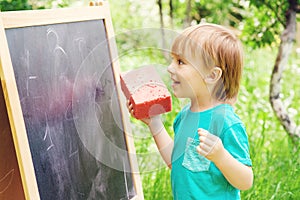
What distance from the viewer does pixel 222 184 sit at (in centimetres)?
229

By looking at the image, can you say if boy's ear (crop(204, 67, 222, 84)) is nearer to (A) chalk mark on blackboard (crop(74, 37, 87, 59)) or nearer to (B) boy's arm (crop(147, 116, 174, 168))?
(B) boy's arm (crop(147, 116, 174, 168))

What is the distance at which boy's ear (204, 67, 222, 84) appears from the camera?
7.27 feet

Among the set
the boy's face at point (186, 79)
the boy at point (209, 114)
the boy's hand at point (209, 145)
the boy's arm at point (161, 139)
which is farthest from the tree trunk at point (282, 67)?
the boy's hand at point (209, 145)

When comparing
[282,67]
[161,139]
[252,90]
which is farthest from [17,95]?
[252,90]

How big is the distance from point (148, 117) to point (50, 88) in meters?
0.40

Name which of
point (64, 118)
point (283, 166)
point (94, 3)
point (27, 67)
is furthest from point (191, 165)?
point (283, 166)

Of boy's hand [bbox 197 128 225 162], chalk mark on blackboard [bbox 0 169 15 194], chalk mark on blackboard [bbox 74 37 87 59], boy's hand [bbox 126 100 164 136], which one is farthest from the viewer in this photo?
chalk mark on blackboard [bbox 74 37 87 59]

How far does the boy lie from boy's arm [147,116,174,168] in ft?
0.51

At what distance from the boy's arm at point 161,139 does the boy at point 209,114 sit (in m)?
0.15

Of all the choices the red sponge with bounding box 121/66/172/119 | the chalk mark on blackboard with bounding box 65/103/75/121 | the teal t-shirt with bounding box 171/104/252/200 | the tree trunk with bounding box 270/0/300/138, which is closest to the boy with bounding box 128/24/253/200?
the teal t-shirt with bounding box 171/104/252/200

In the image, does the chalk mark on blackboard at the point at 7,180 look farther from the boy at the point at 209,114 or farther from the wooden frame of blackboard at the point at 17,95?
the boy at the point at 209,114

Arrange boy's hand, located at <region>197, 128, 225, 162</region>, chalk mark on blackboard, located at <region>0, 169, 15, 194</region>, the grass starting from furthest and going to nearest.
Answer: the grass
chalk mark on blackboard, located at <region>0, 169, 15, 194</region>
boy's hand, located at <region>197, 128, 225, 162</region>

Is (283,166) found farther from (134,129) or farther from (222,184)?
(222,184)

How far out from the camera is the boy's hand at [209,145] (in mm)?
2062
